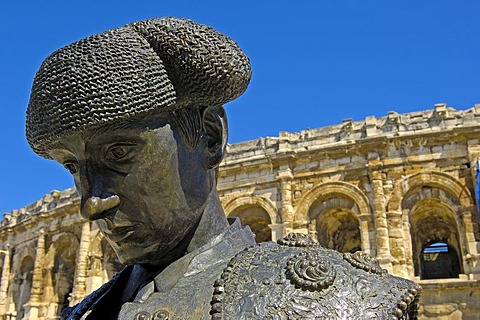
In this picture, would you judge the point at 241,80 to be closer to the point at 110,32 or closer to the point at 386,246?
the point at 110,32

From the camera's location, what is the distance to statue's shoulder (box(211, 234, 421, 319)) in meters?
1.42

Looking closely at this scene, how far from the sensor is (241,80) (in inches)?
71.8

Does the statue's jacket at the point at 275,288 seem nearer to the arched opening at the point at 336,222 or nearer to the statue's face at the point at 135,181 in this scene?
the statue's face at the point at 135,181

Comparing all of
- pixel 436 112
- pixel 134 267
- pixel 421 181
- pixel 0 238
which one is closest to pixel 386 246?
pixel 421 181

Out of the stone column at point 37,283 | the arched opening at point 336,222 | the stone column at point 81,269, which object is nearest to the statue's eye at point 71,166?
the arched opening at point 336,222

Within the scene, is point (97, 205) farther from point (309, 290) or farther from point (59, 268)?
point (59, 268)

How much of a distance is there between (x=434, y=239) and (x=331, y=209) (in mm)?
3934

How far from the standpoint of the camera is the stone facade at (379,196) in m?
16.2

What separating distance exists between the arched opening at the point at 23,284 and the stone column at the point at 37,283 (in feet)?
4.04

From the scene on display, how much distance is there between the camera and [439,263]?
19.7 metres

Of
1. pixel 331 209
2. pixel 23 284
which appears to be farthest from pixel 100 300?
pixel 23 284

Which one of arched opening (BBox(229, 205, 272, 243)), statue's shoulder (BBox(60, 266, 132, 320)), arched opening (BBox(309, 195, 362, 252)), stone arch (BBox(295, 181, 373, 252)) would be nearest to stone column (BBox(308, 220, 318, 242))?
stone arch (BBox(295, 181, 373, 252))

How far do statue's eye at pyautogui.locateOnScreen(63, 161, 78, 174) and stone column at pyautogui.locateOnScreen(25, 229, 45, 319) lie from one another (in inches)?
897

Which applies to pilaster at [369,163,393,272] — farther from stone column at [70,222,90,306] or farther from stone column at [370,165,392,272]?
stone column at [70,222,90,306]
